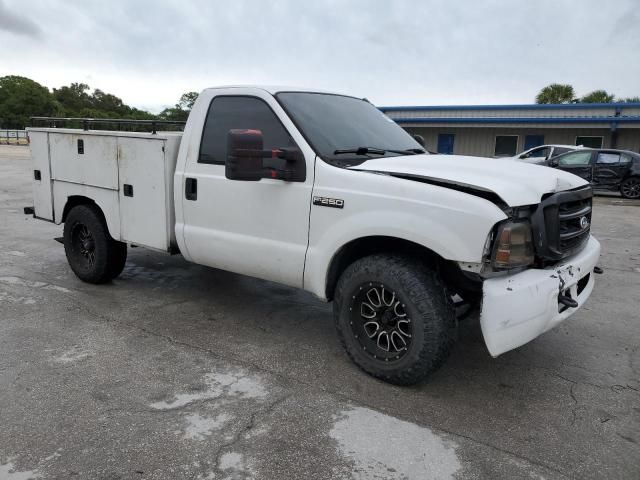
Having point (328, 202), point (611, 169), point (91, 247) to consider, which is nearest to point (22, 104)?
point (611, 169)

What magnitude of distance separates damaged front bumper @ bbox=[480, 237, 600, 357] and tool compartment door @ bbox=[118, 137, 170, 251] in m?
2.86

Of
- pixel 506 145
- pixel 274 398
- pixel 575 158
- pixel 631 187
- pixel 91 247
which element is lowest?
pixel 274 398

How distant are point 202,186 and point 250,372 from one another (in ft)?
5.21

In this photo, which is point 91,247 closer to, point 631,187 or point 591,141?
point 631,187

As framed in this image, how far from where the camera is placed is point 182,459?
8.93 ft

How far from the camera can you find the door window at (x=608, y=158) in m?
15.5

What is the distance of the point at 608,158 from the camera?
1547cm

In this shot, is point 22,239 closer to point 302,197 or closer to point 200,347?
point 200,347

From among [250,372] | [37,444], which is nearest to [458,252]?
[250,372]

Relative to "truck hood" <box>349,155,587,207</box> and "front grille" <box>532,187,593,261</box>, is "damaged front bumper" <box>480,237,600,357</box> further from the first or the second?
"truck hood" <box>349,155,587,207</box>

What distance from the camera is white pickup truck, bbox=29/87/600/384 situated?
315cm

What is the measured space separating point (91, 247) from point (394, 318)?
11.6 ft

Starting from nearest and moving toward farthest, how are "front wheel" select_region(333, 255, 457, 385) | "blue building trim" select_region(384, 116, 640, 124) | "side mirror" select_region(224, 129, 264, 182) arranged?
"front wheel" select_region(333, 255, 457, 385)
"side mirror" select_region(224, 129, 264, 182)
"blue building trim" select_region(384, 116, 640, 124)

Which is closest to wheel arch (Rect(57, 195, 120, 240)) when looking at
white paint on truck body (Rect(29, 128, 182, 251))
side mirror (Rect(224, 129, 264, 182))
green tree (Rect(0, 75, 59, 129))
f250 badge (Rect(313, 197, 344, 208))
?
white paint on truck body (Rect(29, 128, 182, 251))
